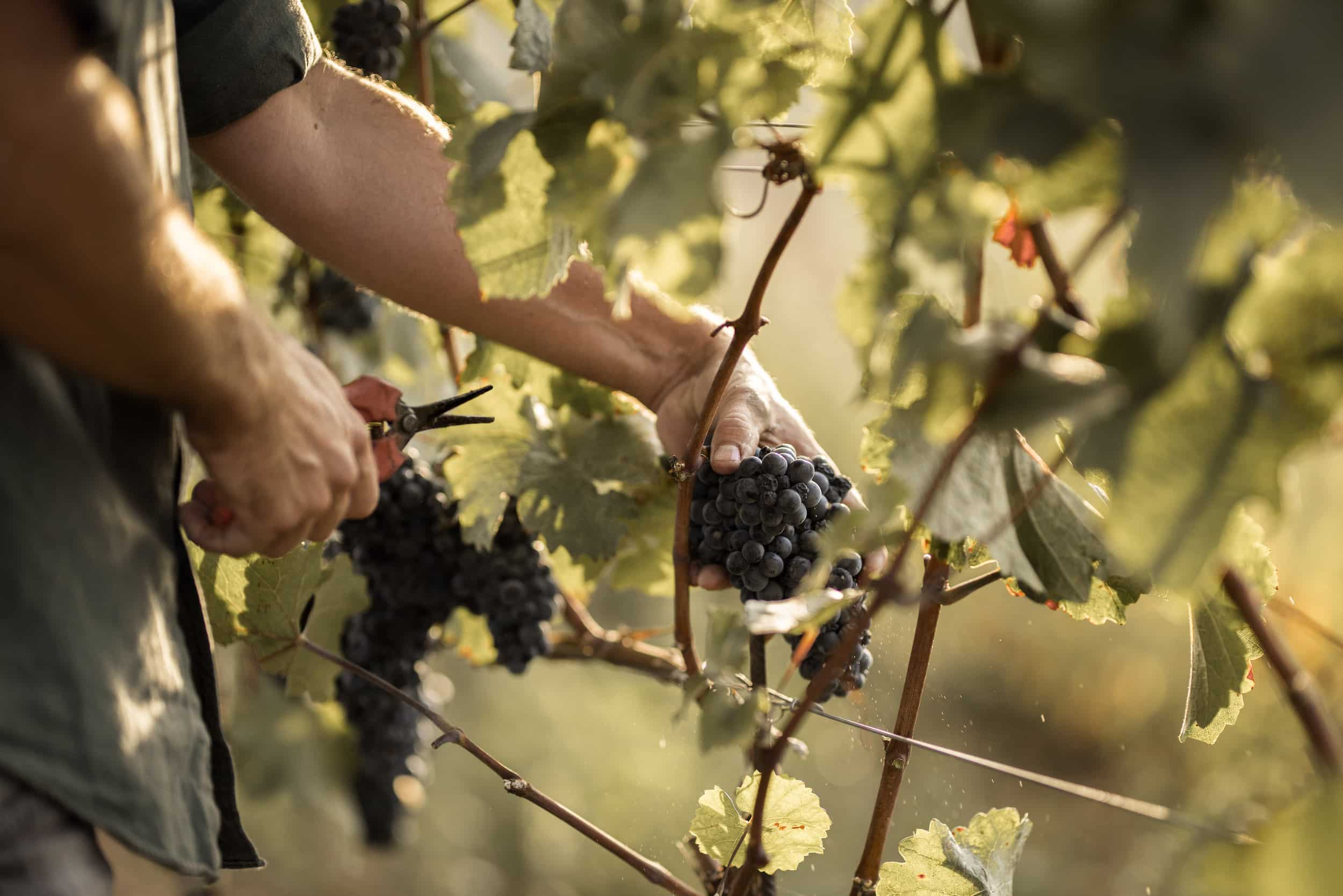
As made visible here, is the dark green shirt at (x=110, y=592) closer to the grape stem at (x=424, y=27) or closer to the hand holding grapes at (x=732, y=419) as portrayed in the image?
the hand holding grapes at (x=732, y=419)

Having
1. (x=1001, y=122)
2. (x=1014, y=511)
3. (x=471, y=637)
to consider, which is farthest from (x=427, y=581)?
(x=1001, y=122)

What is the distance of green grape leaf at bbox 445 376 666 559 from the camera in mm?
926

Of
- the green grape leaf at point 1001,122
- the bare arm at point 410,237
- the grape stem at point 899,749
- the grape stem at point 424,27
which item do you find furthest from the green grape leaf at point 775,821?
the grape stem at point 424,27

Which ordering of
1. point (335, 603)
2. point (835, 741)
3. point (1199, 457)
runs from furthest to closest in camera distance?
point (835, 741) < point (335, 603) < point (1199, 457)

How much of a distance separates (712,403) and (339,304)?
94 centimetres

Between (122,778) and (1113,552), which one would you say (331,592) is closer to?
(122,778)

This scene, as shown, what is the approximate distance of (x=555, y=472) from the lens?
37.0 inches

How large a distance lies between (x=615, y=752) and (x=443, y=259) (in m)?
1.94

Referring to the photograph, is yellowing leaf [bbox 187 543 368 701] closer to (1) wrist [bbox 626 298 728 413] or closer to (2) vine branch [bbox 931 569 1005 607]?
(1) wrist [bbox 626 298 728 413]

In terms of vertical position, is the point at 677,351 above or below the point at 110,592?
above

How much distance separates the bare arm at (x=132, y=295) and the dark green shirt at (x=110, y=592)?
3 centimetres

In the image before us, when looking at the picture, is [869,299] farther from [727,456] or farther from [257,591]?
[257,591]

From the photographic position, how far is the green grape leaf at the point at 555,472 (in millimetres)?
926

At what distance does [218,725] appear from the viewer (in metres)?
0.61
